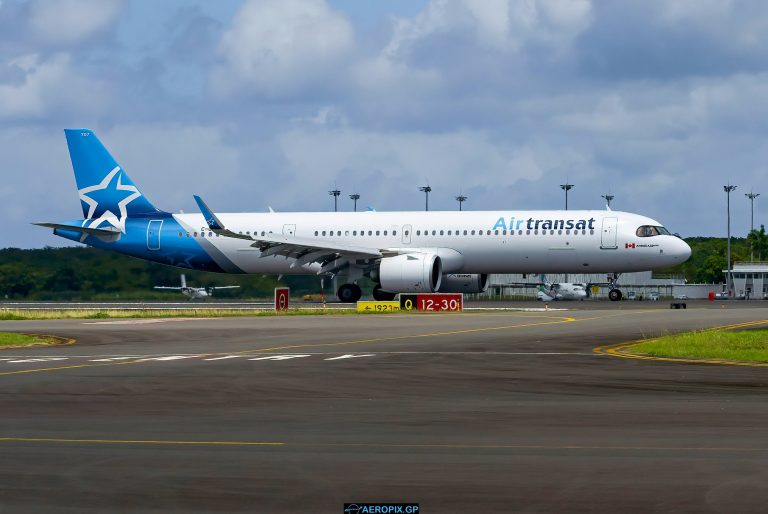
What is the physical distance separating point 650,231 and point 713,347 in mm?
36533

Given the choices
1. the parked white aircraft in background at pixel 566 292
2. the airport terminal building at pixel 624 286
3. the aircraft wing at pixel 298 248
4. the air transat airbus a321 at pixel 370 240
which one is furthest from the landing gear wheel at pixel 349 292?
the airport terminal building at pixel 624 286

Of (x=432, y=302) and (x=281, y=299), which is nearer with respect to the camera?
(x=432, y=302)

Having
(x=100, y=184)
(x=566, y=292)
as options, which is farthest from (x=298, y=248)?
(x=566, y=292)

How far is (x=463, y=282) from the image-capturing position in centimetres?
6956

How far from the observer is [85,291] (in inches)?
2968

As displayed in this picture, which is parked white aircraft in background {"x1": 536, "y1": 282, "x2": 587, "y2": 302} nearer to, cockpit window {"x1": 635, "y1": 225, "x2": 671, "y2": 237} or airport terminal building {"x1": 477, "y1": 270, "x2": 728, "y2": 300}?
airport terminal building {"x1": 477, "y1": 270, "x2": 728, "y2": 300}

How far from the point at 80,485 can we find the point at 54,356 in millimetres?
19411

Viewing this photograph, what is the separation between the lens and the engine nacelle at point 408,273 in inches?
2426

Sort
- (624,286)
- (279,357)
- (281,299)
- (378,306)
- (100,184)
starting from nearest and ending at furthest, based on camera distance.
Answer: (279,357), (378,306), (281,299), (100,184), (624,286)

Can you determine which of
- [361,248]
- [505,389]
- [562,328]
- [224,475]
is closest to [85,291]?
[361,248]

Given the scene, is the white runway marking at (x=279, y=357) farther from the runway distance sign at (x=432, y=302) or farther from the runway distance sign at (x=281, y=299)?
the runway distance sign at (x=281, y=299)

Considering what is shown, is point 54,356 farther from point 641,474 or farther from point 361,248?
point 361,248

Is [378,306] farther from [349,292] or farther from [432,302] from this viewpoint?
[349,292]

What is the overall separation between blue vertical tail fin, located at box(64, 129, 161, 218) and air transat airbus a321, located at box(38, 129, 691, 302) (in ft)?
0.20
